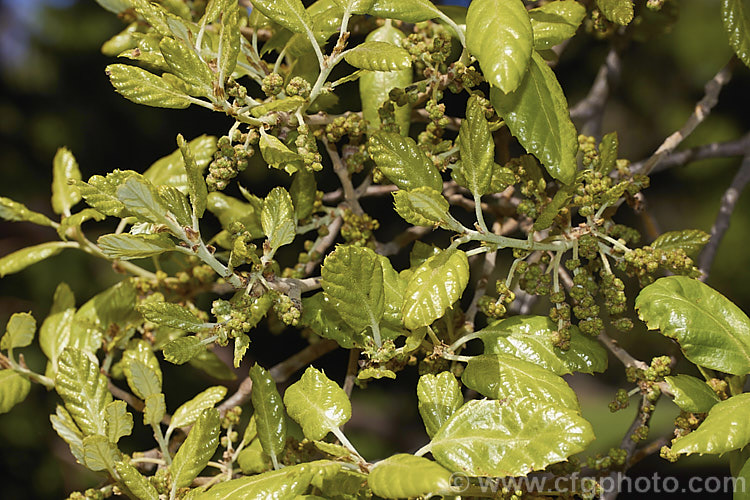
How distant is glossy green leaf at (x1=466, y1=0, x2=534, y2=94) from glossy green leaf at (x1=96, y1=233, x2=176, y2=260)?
1.15 ft

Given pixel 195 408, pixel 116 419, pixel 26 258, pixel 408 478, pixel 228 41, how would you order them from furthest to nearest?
pixel 26 258, pixel 195 408, pixel 116 419, pixel 228 41, pixel 408 478

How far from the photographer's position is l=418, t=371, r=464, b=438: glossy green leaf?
0.67 metres

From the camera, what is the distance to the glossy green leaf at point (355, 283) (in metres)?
0.64

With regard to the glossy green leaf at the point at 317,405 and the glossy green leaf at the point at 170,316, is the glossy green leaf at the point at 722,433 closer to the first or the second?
the glossy green leaf at the point at 317,405

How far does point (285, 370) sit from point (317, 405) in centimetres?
29

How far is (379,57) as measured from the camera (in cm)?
65

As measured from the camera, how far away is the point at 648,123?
2.14m

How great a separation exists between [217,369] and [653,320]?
62 centimetres

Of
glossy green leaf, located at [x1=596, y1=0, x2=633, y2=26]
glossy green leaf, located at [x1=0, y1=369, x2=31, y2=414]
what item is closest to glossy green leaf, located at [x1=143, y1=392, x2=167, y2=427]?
glossy green leaf, located at [x1=0, y1=369, x2=31, y2=414]

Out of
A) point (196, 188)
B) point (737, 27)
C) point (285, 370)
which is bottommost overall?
point (285, 370)

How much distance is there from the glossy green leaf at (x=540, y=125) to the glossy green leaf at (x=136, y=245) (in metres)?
0.36

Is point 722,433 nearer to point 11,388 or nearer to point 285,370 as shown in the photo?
point 285,370

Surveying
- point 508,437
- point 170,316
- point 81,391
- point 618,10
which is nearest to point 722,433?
point 508,437

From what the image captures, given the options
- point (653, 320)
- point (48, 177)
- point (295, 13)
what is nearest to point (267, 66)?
point (295, 13)
